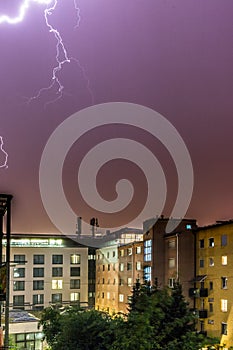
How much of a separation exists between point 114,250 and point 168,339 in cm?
3944

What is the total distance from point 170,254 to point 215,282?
7097mm

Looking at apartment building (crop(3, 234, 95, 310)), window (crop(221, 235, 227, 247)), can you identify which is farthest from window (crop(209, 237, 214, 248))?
apartment building (crop(3, 234, 95, 310))

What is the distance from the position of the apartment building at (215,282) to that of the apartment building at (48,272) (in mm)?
23502

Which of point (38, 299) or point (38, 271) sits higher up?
point (38, 271)

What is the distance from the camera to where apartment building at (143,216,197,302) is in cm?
4316

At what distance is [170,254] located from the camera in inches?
1797

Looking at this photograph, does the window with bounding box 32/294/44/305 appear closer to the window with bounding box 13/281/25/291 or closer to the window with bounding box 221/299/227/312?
the window with bounding box 13/281/25/291

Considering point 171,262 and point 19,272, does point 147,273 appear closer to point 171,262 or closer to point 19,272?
point 171,262

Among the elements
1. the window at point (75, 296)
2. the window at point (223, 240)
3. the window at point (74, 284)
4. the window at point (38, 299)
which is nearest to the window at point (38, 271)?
the window at point (38, 299)

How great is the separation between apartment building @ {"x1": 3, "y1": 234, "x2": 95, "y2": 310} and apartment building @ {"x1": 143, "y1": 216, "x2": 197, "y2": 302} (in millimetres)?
16620

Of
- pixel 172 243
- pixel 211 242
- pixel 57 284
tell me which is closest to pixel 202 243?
pixel 211 242

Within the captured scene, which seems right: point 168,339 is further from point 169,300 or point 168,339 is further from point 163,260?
point 163,260

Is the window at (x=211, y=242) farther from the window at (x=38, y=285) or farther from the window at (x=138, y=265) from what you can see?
the window at (x=38, y=285)

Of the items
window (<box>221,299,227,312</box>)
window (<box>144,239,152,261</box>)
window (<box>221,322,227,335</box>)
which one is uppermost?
window (<box>144,239,152,261</box>)
